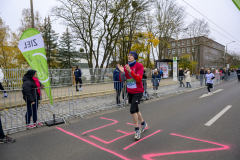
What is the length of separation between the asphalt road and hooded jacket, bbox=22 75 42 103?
92 centimetres

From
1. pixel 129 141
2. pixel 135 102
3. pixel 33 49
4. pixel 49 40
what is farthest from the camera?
pixel 49 40

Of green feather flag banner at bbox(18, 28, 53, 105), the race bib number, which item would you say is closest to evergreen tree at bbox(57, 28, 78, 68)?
green feather flag banner at bbox(18, 28, 53, 105)

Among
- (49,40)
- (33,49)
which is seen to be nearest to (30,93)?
(33,49)

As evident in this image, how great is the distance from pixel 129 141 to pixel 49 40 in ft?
77.7

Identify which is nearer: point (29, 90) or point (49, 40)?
point (29, 90)

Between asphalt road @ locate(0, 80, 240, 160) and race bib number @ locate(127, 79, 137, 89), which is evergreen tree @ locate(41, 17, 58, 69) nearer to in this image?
asphalt road @ locate(0, 80, 240, 160)

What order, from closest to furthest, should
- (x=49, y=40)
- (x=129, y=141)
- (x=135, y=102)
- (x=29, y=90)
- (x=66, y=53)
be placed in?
(x=129, y=141), (x=135, y=102), (x=29, y=90), (x=49, y=40), (x=66, y=53)

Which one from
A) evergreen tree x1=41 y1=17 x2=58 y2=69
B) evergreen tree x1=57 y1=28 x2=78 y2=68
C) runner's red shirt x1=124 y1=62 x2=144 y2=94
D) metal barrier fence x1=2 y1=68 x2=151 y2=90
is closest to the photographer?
runner's red shirt x1=124 y1=62 x2=144 y2=94

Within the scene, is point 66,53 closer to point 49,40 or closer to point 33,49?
point 49,40

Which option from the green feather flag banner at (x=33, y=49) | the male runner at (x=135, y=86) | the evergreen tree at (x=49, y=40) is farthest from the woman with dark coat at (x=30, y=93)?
the evergreen tree at (x=49, y=40)

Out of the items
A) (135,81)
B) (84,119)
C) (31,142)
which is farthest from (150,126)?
(31,142)

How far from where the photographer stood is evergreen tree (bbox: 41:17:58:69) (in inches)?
918

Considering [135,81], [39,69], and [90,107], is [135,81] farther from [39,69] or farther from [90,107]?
[90,107]

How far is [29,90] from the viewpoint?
14.9ft
